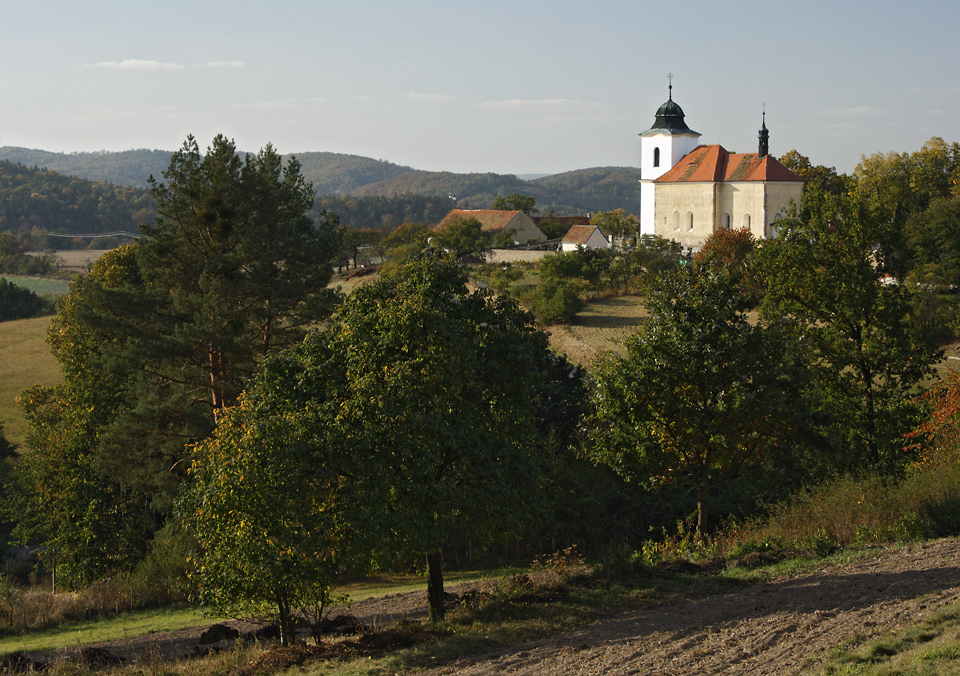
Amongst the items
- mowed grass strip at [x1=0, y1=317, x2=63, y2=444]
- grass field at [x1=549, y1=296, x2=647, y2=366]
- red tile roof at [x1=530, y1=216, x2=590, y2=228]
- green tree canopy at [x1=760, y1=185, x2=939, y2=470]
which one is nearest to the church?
red tile roof at [x1=530, y1=216, x2=590, y2=228]

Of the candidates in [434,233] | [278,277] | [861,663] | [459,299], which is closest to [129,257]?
[278,277]

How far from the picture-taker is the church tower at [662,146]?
76562mm

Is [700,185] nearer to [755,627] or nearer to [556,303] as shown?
[556,303]

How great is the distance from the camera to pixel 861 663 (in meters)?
7.44

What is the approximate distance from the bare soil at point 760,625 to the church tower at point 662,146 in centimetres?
6612

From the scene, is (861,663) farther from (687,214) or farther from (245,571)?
(687,214)

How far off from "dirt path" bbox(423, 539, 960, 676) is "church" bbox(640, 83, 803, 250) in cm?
5480

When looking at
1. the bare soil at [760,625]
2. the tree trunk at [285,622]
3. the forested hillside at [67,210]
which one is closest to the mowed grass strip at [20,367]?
the tree trunk at [285,622]

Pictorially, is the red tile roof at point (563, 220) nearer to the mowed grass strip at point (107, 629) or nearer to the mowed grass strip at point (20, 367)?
the mowed grass strip at point (20, 367)

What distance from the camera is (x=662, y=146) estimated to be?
77.2 m

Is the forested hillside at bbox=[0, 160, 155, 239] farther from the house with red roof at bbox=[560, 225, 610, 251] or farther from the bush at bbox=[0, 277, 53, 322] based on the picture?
the house with red roof at bbox=[560, 225, 610, 251]

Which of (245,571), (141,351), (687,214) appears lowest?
(245,571)

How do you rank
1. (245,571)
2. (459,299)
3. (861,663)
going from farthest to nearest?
(459,299) < (245,571) < (861,663)

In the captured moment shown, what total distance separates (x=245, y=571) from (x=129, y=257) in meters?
23.5
